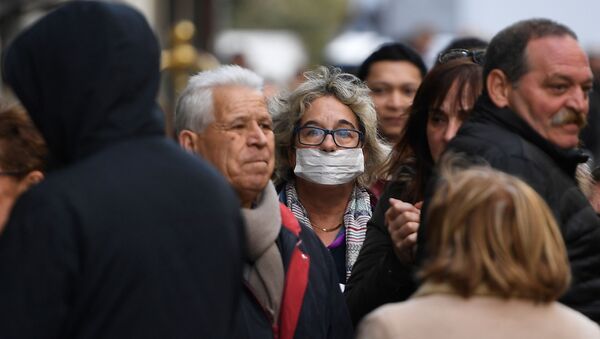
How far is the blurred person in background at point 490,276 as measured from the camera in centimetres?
401

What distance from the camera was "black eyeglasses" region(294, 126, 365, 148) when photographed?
20.8ft

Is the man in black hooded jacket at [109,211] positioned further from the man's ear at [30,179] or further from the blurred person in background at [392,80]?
the blurred person in background at [392,80]

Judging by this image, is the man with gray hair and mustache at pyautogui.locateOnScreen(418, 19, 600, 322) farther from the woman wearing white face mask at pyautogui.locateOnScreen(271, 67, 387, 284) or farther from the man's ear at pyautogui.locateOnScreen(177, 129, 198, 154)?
the woman wearing white face mask at pyautogui.locateOnScreen(271, 67, 387, 284)

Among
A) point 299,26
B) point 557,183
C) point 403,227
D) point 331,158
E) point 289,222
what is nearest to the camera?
point 557,183

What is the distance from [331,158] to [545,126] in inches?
64.7

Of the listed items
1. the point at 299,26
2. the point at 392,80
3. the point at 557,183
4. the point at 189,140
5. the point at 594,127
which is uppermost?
the point at 557,183

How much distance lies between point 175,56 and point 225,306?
13.5m

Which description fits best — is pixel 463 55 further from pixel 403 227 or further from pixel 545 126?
pixel 545 126

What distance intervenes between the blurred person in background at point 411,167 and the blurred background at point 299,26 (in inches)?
119

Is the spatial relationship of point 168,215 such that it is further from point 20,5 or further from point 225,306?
point 20,5

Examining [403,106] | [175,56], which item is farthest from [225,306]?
[175,56]

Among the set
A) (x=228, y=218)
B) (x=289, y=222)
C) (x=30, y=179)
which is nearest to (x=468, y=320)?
(x=228, y=218)

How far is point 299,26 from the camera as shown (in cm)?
6175

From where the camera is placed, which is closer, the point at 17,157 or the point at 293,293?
the point at 293,293
